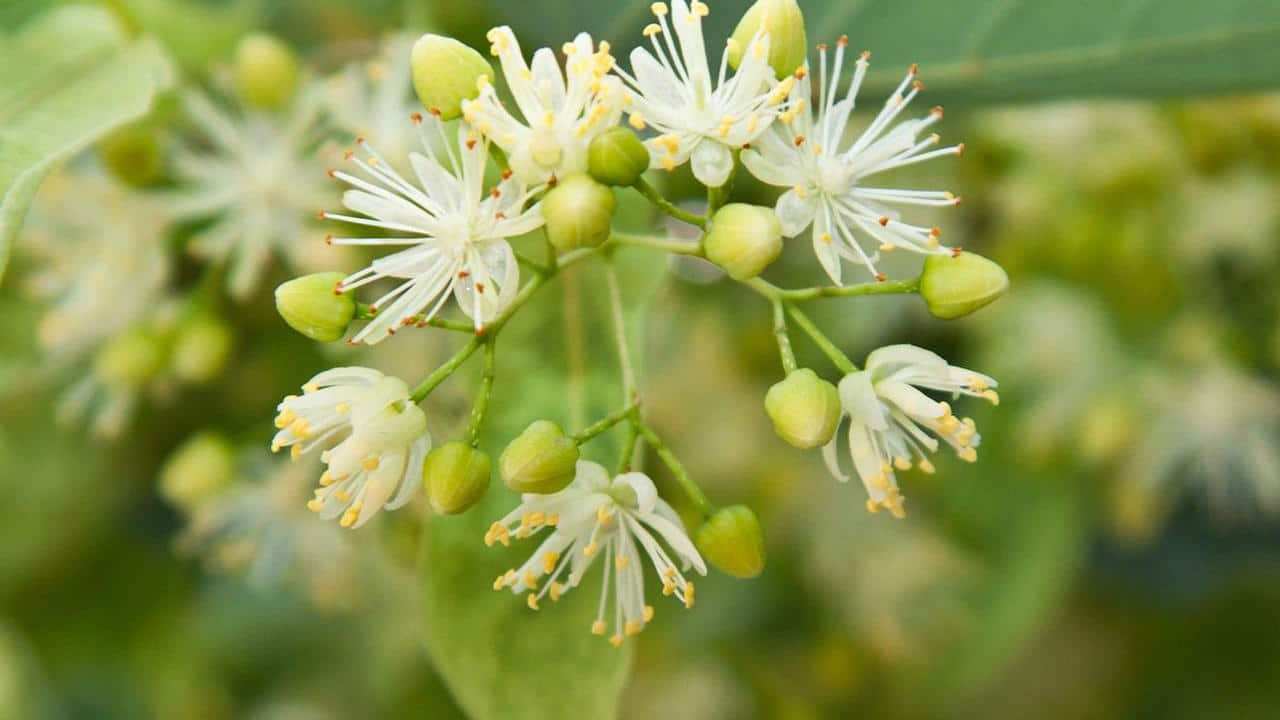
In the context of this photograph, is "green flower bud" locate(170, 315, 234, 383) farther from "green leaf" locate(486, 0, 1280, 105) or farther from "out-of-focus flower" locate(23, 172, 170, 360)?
"green leaf" locate(486, 0, 1280, 105)

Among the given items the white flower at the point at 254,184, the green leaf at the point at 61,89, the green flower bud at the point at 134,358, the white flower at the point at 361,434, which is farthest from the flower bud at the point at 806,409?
the green flower bud at the point at 134,358

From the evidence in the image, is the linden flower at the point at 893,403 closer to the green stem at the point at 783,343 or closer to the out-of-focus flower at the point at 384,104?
the green stem at the point at 783,343

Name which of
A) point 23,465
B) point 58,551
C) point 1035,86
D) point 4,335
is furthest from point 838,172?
point 58,551

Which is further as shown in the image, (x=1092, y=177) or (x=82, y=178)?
(x=1092, y=177)

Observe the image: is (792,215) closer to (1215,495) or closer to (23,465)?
(1215,495)

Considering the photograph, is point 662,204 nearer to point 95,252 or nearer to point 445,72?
point 445,72

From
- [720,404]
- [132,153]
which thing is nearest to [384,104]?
[132,153]

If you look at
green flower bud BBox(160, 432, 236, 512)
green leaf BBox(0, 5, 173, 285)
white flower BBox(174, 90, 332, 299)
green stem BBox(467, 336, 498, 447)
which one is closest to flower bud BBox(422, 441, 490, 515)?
green stem BBox(467, 336, 498, 447)
